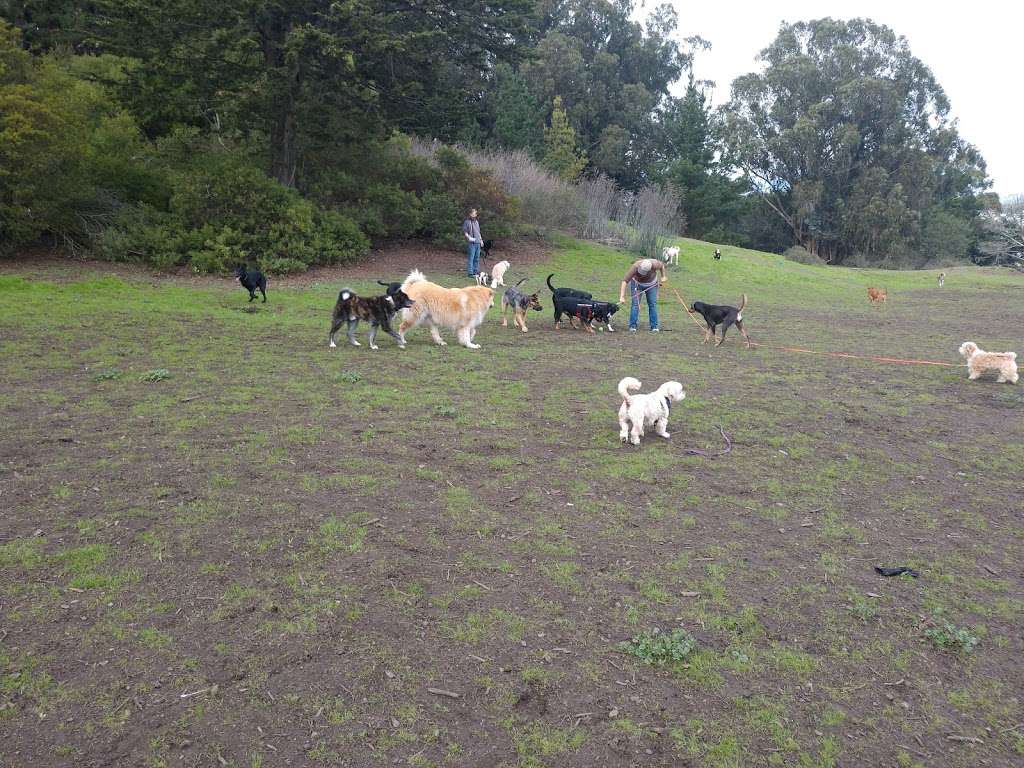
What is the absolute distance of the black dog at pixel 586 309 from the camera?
1363cm

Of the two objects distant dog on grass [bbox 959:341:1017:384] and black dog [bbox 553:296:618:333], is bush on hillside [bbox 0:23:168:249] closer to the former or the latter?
black dog [bbox 553:296:618:333]

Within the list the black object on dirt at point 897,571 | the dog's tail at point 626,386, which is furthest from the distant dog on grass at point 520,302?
the black object on dirt at point 897,571

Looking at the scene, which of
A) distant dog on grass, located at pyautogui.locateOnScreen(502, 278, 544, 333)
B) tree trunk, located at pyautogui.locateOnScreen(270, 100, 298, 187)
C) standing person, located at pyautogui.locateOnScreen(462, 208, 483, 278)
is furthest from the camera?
tree trunk, located at pyautogui.locateOnScreen(270, 100, 298, 187)

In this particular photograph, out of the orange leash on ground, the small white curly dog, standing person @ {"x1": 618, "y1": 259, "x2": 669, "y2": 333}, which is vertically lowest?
the small white curly dog

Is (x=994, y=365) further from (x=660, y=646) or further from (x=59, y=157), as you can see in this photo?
(x=59, y=157)

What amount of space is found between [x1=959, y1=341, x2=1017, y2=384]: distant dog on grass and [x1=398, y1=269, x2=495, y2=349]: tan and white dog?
7365 mm

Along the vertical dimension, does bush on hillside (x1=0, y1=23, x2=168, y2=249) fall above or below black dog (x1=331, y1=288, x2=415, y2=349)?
above

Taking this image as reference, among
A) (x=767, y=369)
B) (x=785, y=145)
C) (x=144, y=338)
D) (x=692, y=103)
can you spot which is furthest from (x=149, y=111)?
(x=785, y=145)

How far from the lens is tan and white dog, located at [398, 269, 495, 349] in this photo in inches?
438

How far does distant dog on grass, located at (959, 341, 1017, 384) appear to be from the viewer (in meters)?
9.80

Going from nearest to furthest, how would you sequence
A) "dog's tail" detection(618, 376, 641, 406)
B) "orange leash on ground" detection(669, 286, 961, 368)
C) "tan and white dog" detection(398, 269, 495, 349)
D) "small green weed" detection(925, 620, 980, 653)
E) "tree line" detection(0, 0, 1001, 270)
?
"small green weed" detection(925, 620, 980, 653) < "dog's tail" detection(618, 376, 641, 406) < "tan and white dog" detection(398, 269, 495, 349) < "orange leash on ground" detection(669, 286, 961, 368) < "tree line" detection(0, 0, 1001, 270)

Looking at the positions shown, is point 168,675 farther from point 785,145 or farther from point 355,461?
point 785,145

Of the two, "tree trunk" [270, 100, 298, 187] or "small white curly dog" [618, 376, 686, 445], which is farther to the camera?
"tree trunk" [270, 100, 298, 187]

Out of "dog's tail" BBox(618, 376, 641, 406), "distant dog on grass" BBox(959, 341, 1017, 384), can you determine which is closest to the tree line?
"dog's tail" BBox(618, 376, 641, 406)
